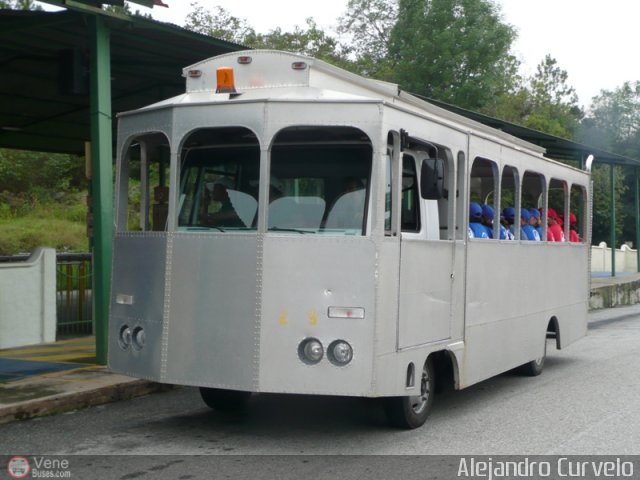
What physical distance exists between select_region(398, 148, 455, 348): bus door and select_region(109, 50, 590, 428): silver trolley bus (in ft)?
0.06

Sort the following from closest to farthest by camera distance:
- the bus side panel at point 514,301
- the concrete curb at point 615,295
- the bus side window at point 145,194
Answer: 1. the bus side window at point 145,194
2. the bus side panel at point 514,301
3. the concrete curb at point 615,295

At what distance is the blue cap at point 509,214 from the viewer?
10875 mm

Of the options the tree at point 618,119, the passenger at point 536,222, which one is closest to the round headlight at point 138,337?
the passenger at point 536,222

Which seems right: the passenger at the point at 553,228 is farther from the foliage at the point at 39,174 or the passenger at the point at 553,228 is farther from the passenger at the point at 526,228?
the foliage at the point at 39,174

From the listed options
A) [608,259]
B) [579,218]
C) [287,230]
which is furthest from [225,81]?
[608,259]

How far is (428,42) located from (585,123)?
30.0m

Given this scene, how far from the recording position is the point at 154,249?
8.06 meters

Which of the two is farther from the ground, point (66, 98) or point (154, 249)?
point (66, 98)

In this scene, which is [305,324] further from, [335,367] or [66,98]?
[66,98]

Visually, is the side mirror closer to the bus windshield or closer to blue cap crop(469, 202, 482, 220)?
the bus windshield

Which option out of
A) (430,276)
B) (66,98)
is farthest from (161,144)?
(66,98)

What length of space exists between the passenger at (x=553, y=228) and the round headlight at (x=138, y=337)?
19.7 ft

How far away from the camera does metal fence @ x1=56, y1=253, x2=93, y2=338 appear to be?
571 inches

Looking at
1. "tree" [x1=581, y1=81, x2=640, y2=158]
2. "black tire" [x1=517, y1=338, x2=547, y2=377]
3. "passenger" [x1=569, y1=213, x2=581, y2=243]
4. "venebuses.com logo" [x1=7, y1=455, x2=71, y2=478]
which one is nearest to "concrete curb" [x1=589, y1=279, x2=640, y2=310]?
"passenger" [x1=569, y1=213, x2=581, y2=243]
